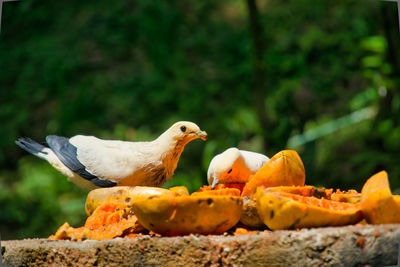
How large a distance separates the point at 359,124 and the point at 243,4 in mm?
2718

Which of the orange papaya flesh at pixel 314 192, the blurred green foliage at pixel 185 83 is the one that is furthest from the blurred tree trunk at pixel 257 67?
the orange papaya flesh at pixel 314 192

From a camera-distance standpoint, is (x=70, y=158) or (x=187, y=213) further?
(x=70, y=158)

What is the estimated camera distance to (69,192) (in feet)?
18.9

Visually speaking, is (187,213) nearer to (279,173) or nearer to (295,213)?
(295,213)

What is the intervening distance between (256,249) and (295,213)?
172 mm

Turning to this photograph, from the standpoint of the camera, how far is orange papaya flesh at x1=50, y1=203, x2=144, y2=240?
1784 mm

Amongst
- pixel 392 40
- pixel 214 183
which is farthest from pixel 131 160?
pixel 392 40

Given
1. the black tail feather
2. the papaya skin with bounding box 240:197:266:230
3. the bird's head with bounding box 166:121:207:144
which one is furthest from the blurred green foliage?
the papaya skin with bounding box 240:197:266:230

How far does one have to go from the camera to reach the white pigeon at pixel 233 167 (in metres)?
1.97

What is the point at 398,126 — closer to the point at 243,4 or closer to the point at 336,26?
the point at 336,26

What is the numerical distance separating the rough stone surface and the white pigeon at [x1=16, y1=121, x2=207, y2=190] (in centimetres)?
57

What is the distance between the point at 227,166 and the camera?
197 centimetres

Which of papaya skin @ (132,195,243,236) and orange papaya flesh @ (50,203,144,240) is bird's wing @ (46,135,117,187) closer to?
orange papaya flesh @ (50,203,144,240)

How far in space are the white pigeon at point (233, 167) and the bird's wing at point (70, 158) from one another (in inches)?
18.8
